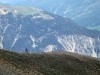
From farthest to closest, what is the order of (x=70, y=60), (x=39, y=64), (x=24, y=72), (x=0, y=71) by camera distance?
(x=70, y=60) → (x=39, y=64) → (x=24, y=72) → (x=0, y=71)

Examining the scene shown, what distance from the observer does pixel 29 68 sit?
5553cm

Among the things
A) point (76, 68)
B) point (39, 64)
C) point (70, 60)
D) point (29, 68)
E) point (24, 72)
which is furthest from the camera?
point (70, 60)

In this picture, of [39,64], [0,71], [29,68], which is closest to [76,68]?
[39,64]

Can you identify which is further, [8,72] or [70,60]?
[70,60]

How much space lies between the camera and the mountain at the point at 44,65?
168 feet

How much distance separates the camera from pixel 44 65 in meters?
62.4

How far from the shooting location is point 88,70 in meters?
70.5

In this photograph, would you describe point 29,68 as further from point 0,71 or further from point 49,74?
point 0,71

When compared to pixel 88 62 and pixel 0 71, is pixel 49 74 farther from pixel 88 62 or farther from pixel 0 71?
pixel 88 62

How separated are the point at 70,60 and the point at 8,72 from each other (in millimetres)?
29034

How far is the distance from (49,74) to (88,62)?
76.3ft

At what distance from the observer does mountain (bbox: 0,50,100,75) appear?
2020 inches

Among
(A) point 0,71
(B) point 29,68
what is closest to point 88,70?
(B) point 29,68

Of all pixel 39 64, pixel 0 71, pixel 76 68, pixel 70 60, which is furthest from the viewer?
pixel 70 60
